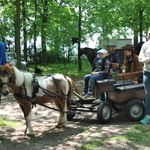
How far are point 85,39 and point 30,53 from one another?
35.9 feet

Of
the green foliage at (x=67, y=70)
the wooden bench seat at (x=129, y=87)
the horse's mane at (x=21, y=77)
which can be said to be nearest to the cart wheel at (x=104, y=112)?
the wooden bench seat at (x=129, y=87)

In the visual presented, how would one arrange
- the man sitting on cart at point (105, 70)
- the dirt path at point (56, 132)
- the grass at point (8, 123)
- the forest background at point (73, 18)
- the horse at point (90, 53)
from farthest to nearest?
the forest background at point (73, 18) < the horse at point (90, 53) < the man sitting on cart at point (105, 70) < the grass at point (8, 123) < the dirt path at point (56, 132)

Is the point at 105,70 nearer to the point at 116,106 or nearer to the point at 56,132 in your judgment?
the point at 116,106

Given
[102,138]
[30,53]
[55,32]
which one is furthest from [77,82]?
[30,53]

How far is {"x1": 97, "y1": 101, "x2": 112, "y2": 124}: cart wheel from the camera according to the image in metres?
7.40

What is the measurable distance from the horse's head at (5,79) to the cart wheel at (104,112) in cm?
233

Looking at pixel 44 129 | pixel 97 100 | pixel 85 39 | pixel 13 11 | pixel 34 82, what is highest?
pixel 13 11

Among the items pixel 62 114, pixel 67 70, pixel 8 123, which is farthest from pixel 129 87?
pixel 67 70

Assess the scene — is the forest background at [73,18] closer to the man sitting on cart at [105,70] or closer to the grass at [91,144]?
the man sitting on cart at [105,70]

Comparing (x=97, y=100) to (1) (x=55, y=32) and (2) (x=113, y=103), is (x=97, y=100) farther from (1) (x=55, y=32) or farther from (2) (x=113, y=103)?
(1) (x=55, y=32)

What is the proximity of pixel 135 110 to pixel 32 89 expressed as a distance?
258 centimetres

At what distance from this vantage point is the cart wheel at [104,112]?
7398mm

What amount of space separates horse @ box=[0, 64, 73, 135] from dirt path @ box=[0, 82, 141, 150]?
32cm

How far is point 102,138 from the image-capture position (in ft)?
18.7
